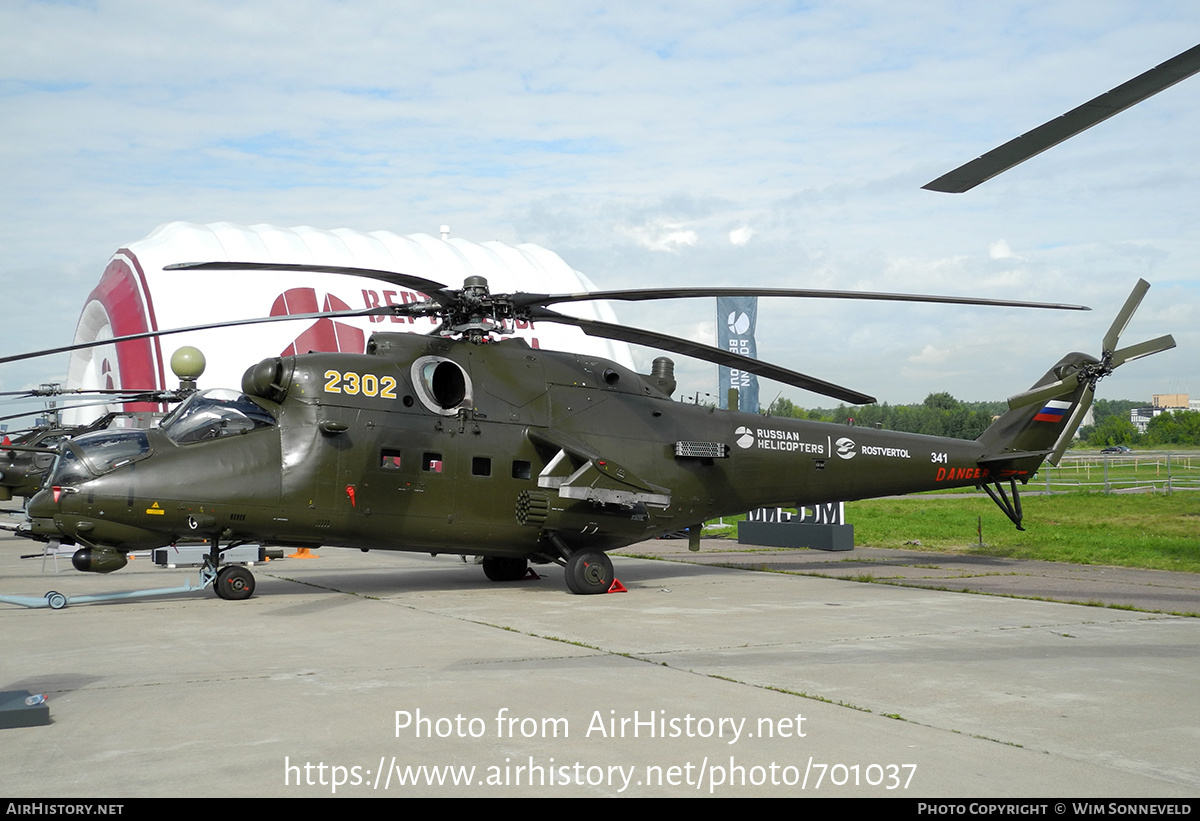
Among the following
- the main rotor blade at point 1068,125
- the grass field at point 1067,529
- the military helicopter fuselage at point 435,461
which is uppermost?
the main rotor blade at point 1068,125

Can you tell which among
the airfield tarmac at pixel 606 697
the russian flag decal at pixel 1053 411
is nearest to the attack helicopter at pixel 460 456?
the airfield tarmac at pixel 606 697

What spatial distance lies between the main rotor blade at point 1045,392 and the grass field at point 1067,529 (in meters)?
3.02

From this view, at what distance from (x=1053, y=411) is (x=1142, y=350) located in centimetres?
171

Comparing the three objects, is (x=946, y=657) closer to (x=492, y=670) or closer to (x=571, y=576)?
(x=492, y=670)

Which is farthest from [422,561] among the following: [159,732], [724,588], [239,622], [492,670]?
[159,732]

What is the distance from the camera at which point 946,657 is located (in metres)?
8.53

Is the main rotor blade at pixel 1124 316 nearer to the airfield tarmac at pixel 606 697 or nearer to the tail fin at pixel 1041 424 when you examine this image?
the tail fin at pixel 1041 424

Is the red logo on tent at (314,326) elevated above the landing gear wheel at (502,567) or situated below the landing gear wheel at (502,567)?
above

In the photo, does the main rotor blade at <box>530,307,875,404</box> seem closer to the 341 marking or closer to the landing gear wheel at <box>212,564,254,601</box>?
the 341 marking

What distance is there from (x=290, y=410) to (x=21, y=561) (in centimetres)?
1124

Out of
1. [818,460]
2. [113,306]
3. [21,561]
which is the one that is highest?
[113,306]

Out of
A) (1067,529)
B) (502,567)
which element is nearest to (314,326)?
(502,567)

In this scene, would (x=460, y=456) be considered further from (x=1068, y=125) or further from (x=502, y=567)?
(x=1068, y=125)

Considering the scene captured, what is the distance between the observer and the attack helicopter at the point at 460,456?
1160 centimetres
